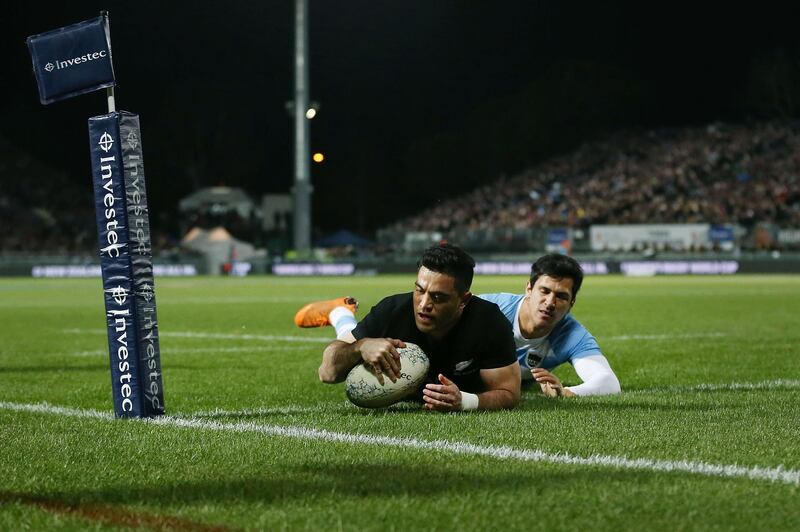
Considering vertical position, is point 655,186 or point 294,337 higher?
point 655,186

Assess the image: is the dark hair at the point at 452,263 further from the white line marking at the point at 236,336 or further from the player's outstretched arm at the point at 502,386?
the white line marking at the point at 236,336

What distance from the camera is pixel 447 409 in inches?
268

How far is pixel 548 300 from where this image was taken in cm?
774

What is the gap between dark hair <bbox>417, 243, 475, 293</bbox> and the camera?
6449 millimetres

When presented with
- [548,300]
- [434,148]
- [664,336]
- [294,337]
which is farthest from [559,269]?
[434,148]

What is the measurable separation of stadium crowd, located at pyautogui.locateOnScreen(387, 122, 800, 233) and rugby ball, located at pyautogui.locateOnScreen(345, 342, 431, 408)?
42596mm

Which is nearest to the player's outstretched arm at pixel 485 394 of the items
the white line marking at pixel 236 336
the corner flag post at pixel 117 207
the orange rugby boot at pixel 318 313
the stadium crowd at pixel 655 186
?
the corner flag post at pixel 117 207

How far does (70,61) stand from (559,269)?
3.20m

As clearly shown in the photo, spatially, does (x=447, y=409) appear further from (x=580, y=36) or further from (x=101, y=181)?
(x=580, y=36)

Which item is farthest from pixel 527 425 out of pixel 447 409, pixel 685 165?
pixel 685 165

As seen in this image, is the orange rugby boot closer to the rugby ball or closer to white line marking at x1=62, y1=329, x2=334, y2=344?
the rugby ball

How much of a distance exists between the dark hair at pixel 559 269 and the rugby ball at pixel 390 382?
1264 mm

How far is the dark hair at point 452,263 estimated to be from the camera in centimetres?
645

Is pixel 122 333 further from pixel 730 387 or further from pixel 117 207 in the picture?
pixel 730 387
